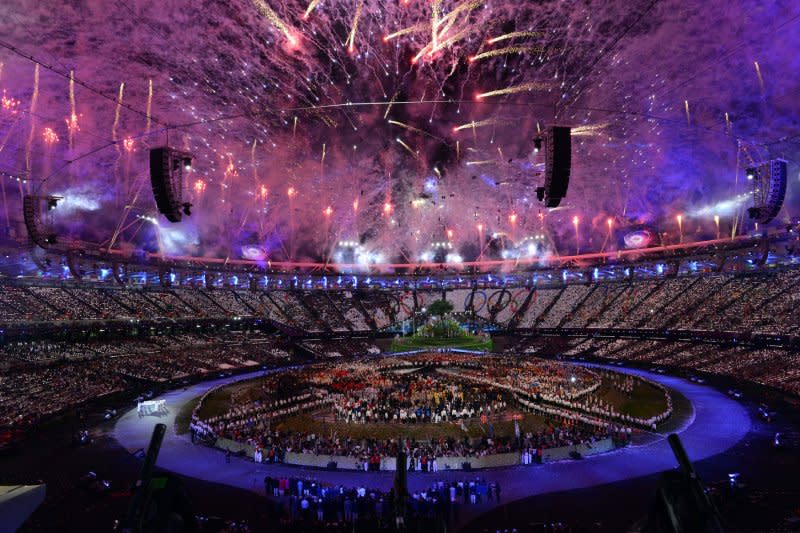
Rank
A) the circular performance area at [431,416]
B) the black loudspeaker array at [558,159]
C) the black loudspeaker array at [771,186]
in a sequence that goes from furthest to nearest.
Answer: the black loudspeaker array at [771,186], the circular performance area at [431,416], the black loudspeaker array at [558,159]

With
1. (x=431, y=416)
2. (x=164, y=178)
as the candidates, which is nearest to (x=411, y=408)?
(x=431, y=416)

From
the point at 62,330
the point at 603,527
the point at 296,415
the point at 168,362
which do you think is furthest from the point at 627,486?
the point at 62,330

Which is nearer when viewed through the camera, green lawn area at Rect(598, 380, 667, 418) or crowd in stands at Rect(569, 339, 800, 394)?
green lawn area at Rect(598, 380, 667, 418)

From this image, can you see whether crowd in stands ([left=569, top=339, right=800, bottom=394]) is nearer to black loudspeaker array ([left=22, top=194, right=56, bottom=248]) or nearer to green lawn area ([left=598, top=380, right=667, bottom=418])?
green lawn area ([left=598, top=380, right=667, bottom=418])

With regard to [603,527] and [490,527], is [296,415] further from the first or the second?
[603,527]

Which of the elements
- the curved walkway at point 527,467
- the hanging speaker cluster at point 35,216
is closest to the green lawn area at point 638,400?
the curved walkway at point 527,467

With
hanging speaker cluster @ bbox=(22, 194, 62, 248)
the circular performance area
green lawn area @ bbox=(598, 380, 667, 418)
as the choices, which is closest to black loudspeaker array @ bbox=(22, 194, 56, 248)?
hanging speaker cluster @ bbox=(22, 194, 62, 248)

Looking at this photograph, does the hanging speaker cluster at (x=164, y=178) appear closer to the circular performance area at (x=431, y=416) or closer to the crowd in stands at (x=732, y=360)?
the circular performance area at (x=431, y=416)
